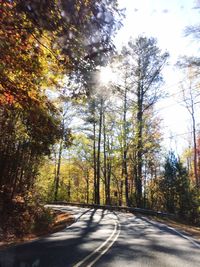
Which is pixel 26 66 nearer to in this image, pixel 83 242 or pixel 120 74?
pixel 83 242

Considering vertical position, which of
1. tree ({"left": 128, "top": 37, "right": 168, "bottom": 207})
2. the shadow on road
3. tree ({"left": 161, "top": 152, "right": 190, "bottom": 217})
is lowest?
the shadow on road

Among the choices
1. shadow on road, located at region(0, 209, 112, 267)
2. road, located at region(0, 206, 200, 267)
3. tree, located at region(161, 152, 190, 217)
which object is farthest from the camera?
tree, located at region(161, 152, 190, 217)

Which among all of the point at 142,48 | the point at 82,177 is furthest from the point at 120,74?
the point at 82,177

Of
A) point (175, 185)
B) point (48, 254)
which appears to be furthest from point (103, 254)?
point (175, 185)

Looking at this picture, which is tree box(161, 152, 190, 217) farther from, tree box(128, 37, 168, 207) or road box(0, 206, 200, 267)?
road box(0, 206, 200, 267)

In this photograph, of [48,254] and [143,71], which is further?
[143,71]

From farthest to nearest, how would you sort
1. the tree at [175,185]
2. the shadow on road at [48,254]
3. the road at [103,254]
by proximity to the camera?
the tree at [175,185] < the road at [103,254] < the shadow on road at [48,254]

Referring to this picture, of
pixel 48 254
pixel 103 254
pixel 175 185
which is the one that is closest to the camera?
pixel 48 254

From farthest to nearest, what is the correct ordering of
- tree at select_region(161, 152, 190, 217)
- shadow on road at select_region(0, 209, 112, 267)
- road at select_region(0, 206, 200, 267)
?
tree at select_region(161, 152, 190, 217)
road at select_region(0, 206, 200, 267)
shadow on road at select_region(0, 209, 112, 267)

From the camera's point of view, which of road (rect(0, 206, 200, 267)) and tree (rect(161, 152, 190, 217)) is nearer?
road (rect(0, 206, 200, 267))

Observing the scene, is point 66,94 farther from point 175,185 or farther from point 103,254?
point 175,185

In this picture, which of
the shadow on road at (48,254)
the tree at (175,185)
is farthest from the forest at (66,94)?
the shadow on road at (48,254)

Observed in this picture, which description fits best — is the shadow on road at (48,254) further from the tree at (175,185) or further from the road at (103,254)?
the tree at (175,185)

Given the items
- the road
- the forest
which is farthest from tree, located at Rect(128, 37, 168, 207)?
the road
